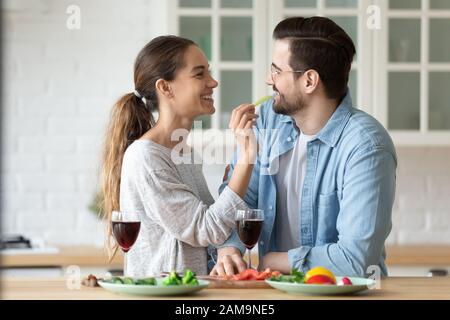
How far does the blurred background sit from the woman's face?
5.60 feet

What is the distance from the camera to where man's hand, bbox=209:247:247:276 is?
258cm

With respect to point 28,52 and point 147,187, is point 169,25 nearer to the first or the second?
point 28,52

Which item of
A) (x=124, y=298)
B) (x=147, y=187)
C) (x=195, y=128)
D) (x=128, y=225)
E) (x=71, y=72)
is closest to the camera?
(x=124, y=298)

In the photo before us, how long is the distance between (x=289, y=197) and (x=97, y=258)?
166 cm

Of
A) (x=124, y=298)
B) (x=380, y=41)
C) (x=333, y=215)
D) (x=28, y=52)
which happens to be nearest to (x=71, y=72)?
(x=28, y=52)

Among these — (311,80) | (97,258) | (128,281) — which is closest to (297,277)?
(128,281)

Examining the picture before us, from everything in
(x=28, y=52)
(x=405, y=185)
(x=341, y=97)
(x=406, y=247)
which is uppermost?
(x=28, y=52)

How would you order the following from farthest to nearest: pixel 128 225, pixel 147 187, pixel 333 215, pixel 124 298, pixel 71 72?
1. pixel 71 72
2. pixel 333 215
3. pixel 147 187
4. pixel 128 225
5. pixel 124 298

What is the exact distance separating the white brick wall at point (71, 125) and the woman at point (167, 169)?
6.64 ft

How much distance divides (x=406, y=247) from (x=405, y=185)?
0.41 metres

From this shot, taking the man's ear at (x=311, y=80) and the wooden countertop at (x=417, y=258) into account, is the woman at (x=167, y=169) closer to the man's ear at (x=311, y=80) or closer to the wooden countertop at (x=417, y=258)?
the man's ear at (x=311, y=80)

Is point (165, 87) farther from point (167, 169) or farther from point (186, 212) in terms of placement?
point (186, 212)

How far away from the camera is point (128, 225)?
226 cm

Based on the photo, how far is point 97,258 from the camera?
4293 millimetres
